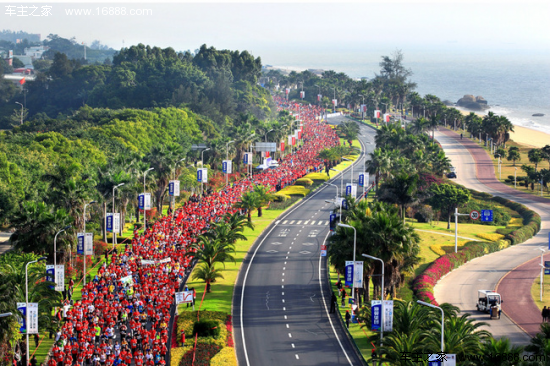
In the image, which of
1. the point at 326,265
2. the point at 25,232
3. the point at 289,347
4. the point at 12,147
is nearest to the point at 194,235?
the point at 326,265

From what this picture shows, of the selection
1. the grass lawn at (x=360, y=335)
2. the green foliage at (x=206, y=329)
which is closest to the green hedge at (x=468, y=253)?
the grass lawn at (x=360, y=335)

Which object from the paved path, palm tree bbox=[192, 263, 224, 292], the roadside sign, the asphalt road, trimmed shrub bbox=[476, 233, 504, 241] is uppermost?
the roadside sign

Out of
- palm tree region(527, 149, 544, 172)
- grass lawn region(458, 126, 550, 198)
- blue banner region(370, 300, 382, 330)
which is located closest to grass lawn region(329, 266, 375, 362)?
blue banner region(370, 300, 382, 330)

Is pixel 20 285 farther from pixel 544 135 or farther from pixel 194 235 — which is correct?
pixel 544 135

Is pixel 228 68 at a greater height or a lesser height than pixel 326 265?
greater

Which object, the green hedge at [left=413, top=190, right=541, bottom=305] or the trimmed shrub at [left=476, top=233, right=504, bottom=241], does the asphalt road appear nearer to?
the green hedge at [left=413, top=190, right=541, bottom=305]
